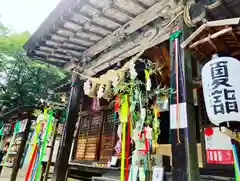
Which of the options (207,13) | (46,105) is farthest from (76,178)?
(207,13)

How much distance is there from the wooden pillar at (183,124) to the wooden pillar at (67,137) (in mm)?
4297

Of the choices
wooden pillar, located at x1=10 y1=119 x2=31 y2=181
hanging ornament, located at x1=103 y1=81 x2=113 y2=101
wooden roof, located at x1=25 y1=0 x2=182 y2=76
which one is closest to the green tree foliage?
wooden pillar, located at x1=10 y1=119 x2=31 y2=181

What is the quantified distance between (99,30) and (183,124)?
3845 mm

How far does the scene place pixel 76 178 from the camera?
10164 millimetres

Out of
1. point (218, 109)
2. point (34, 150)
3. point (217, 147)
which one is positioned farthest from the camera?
point (34, 150)

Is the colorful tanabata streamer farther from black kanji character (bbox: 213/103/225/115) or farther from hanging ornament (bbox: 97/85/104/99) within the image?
black kanji character (bbox: 213/103/225/115)

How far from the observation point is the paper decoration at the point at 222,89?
8.61ft

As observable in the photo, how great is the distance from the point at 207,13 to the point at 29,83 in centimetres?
2158

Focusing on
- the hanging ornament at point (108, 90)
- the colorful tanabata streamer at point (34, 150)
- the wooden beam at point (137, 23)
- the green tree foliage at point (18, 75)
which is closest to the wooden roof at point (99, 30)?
the wooden beam at point (137, 23)

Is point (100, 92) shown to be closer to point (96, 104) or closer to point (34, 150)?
point (96, 104)

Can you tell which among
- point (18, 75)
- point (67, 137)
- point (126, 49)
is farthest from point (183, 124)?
point (18, 75)

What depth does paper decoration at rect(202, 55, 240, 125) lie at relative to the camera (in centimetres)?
263

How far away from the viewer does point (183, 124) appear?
300 centimetres

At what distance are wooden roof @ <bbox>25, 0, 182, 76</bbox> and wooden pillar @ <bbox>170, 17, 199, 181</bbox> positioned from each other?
111cm
